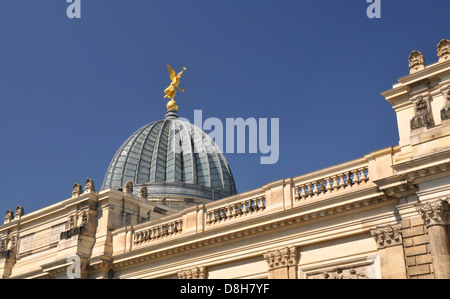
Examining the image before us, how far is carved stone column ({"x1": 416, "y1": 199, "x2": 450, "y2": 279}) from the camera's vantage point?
20547 millimetres

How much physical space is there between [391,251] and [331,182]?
416 centimetres

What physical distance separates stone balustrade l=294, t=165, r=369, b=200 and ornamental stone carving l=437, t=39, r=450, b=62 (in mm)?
5182

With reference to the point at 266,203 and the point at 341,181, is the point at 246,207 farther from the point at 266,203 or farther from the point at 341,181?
the point at 341,181

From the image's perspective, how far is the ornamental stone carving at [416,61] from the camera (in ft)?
79.8

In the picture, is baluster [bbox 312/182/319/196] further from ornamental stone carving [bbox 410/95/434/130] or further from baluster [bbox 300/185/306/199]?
ornamental stone carving [bbox 410/95/434/130]

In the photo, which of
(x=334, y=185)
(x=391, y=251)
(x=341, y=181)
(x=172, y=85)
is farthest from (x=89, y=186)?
(x=172, y=85)

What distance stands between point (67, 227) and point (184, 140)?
27538 mm

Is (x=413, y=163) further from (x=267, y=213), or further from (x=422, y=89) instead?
(x=267, y=213)

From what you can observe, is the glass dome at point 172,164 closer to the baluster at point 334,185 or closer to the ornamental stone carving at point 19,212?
the ornamental stone carving at point 19,212

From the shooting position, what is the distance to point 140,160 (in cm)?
5959

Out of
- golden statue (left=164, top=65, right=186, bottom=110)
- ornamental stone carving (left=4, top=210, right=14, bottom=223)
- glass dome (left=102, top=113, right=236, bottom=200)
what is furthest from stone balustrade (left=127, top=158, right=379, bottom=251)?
golden statue (left=164, top=65, right=186, bottom=110)

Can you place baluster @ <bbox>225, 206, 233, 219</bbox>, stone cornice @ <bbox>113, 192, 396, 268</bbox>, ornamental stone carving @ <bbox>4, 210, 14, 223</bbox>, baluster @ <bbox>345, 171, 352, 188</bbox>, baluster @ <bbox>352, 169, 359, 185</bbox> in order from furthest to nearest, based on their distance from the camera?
1. ornamental stone carving @ <bbox>4, 210, 14, 223</bbox>
2. baluster @ <bbox>225, 206, 233, 219</bbox>
3. baluster @ <bbox>345, 171, 352, 188</bbox>
4. baluster @ <bbox>352, 169, 359, 185</bbox>
5. stone cornice @ <bbox>113, 192, 396, 268</bbox>

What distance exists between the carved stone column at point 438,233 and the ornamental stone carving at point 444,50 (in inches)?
233
